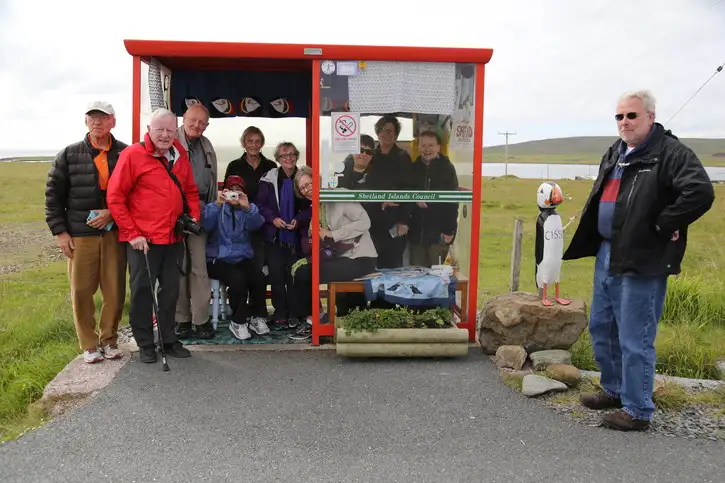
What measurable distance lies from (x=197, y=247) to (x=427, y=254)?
2.05 m

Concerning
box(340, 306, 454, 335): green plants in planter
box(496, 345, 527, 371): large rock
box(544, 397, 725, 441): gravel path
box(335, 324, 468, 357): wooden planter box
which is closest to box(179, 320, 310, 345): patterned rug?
box(340, 306, 454, 335): green plants in planter

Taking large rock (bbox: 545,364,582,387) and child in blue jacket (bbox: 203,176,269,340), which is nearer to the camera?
large rock (bbox: 545,364,582,387)

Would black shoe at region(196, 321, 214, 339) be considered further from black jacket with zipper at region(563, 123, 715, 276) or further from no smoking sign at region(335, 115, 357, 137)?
black jacket with zipper at region(563, 123, 715, 276)

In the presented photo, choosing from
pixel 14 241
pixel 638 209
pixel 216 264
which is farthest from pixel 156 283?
pixel 14 241

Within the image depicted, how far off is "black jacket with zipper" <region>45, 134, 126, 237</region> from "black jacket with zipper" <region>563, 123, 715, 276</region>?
376 centimetres

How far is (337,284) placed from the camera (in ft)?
18.5

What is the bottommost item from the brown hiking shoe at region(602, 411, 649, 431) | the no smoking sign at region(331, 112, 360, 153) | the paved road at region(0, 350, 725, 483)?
the paved road at region(0, 350, 725, 483)

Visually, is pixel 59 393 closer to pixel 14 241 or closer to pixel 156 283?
pixel 156 283

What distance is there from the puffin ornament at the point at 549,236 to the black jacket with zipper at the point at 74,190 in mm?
3495

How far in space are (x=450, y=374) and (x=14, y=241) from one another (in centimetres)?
2043

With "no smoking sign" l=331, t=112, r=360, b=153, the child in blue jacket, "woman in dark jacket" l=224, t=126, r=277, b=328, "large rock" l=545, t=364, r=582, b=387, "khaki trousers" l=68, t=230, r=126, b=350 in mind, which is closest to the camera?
"large rock" l=545, t=364, r=582, b=387

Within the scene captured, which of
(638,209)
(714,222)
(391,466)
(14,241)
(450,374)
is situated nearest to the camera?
(391,466)

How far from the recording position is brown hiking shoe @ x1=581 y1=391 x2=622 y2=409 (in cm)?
438

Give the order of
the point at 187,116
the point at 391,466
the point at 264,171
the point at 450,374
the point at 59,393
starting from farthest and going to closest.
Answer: the point at 264,171
the point at 187,116
the point at 450,374
the point at 59,393
the point at 391,466
